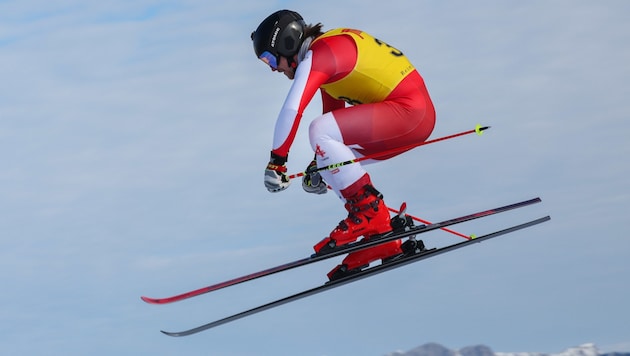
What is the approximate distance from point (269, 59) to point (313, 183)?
1381mm

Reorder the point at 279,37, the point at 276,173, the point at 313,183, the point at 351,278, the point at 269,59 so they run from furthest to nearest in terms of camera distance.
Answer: the point at 313,183 < the point at 351,278 < the point at 269,59 < the point at 279,37 < the point at 276,173

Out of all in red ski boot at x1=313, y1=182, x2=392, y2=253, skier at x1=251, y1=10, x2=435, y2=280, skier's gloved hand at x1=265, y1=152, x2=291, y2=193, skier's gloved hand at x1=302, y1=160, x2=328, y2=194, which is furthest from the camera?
skier's gloved hand at x1=302, y1=160, x2=328, y2=194

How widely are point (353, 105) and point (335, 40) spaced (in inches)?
26.9

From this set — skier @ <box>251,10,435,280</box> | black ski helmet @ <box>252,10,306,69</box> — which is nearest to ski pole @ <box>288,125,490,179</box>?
skier @ <box>251,10,435,280</box>

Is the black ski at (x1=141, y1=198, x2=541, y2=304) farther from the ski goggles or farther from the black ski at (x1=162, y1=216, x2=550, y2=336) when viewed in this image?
the ski goggles

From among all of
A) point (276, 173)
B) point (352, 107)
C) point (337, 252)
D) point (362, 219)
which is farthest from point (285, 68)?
point (337, 252)

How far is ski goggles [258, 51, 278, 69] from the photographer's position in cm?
878

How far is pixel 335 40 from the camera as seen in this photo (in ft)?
Answer: 28.3

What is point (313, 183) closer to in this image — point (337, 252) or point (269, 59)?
point (337, 252)

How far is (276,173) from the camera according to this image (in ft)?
27.8

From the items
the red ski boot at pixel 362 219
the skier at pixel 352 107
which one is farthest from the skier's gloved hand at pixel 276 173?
the red ski boot at pixel 362 219

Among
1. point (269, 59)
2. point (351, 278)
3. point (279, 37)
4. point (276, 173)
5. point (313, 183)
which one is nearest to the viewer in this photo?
point (276, 173)

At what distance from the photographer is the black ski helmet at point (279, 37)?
8703 millimetres

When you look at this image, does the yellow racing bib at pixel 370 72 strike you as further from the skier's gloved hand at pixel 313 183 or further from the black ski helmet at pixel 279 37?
the skier's gloved hand at pixel 313 183
